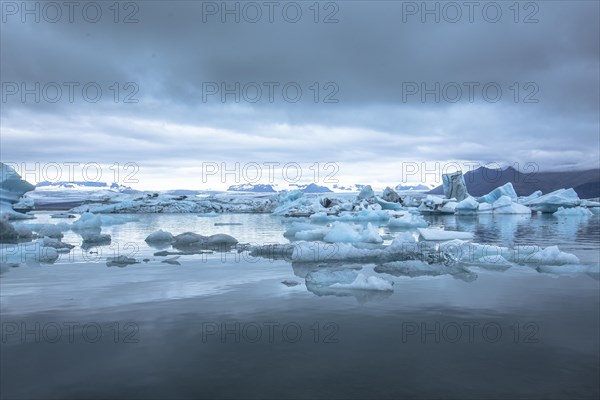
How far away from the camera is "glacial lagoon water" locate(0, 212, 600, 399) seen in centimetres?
345

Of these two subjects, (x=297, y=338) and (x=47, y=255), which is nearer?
(x=297, y=338)

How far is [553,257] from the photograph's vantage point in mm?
9312

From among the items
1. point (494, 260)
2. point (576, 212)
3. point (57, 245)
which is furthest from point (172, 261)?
point (576, 212)

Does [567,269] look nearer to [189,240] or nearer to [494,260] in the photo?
[494,260]

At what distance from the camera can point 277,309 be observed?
18.8 ft

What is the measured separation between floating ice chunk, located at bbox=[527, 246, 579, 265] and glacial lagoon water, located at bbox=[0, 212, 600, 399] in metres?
1.53

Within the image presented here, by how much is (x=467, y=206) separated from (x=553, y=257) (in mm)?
31830

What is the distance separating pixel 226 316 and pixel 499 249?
7379 mm

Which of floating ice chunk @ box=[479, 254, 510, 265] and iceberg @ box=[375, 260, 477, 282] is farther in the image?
floating ice chunk @ box=[479, 254, 510, 265]

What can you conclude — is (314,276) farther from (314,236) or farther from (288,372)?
(314,236)

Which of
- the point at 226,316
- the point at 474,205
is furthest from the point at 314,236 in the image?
the point at 474,205

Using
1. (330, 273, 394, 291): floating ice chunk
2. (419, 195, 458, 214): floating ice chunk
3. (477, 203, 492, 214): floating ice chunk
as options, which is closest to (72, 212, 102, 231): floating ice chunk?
(330, 273, 394, 291): floating ice chunk

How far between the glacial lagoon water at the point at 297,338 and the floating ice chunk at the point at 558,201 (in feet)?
121

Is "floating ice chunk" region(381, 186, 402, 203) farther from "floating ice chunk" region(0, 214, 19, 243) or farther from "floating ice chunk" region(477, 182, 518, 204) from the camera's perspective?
"floating ice chunk" region(0, 214, 19, 243)
